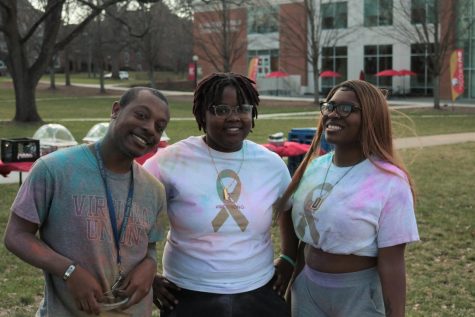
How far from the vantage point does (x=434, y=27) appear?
33781 millimetres

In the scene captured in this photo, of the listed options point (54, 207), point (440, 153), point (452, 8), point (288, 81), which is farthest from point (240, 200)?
point (288, 81)

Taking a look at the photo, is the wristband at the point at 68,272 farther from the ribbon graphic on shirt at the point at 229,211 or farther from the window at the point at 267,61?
the window at the point at 267,61

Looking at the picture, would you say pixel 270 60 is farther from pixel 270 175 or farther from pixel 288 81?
pixel 270 175

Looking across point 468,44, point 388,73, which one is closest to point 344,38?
point 388,73

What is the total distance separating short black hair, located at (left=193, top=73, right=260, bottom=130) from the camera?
99.1 inches

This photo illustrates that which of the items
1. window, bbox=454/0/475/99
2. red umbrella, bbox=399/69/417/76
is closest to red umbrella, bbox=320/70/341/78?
red umbrella, bbox=399/69/417/76

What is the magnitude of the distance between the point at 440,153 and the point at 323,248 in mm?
12358

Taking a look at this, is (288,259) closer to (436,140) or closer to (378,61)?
(436,140)

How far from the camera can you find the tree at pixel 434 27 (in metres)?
32.2

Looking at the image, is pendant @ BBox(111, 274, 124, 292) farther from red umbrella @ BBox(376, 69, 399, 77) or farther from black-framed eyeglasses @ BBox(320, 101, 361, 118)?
red umbrella @ BBox(376, 69, 399, 77)

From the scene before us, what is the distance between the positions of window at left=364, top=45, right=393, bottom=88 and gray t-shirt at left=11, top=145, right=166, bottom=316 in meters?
43.0

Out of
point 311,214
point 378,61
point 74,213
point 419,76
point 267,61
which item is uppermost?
point 267,61

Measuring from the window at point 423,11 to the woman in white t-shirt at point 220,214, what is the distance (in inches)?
A: 1278

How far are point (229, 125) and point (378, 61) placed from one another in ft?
143
